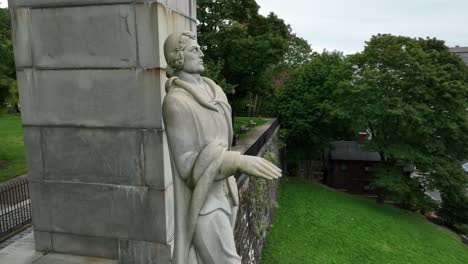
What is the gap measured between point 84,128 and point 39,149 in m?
0.87

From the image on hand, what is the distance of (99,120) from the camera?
5258 millimetres

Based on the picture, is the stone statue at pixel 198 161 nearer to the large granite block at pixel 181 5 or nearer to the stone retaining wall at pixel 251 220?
the large granite block at pixel 181 5

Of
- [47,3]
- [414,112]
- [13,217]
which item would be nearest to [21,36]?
[47,3]

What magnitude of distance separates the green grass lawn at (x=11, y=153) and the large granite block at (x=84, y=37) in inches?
385

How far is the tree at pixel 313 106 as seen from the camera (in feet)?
73.5

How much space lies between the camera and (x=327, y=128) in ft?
78.9

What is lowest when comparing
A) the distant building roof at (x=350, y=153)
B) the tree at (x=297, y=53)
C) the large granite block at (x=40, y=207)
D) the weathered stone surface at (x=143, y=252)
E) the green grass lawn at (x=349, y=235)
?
the green grass lawn at (x=349, y=235)

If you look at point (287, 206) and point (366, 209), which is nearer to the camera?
point (287, 206)

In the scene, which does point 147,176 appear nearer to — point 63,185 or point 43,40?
point 63,185

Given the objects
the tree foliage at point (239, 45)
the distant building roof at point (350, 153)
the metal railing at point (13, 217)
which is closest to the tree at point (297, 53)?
the distant building roof at point (350, 153)

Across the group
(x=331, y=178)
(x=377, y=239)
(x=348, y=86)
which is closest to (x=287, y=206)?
(x=377, y=239)

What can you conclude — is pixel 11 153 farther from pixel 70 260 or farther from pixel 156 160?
pixel 156 160

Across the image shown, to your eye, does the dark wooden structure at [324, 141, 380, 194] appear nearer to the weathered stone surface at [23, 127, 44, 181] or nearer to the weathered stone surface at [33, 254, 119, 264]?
the weathered stone surface at [33, 254, 119, 264]

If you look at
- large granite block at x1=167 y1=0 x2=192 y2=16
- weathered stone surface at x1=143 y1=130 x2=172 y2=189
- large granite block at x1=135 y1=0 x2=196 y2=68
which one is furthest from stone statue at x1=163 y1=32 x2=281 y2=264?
large granite block at x1=167 y1=0 x2=192 y2=16
